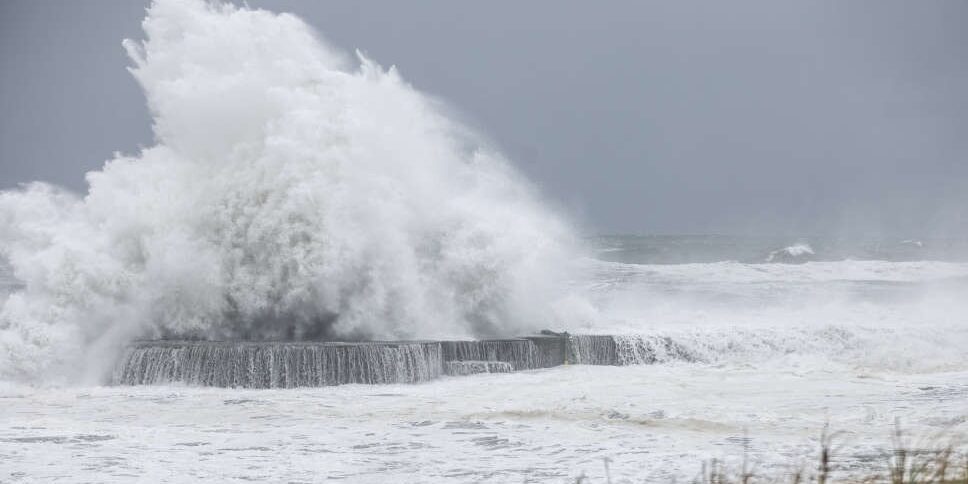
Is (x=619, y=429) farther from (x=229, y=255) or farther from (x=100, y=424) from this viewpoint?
(x=229, y=255)

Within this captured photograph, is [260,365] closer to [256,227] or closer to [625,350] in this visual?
[256,227]

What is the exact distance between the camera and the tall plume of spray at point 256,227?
1488 centimetres

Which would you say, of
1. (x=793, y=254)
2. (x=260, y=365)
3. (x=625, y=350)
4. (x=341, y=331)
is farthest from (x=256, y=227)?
(x=793, y=254)

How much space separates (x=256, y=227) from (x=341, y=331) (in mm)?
2048

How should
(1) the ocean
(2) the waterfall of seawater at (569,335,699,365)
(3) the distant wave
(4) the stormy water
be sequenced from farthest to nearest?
(3) the distant wave
(2) the waterfall of seawater at (569,335,699,365)
(4) the stormy water
(1) the ocean

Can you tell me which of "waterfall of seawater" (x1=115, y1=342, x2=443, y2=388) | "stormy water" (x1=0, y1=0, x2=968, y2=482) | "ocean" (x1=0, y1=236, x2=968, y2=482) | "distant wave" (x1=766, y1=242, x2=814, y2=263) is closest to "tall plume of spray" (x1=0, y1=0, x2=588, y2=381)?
"stormy water" (x1=0, y1=0, x2=968, y2=482)

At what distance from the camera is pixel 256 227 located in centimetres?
1545

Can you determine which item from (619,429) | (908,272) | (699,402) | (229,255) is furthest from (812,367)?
(908,272)

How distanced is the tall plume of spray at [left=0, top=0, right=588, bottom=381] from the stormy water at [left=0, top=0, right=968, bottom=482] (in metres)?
0.04

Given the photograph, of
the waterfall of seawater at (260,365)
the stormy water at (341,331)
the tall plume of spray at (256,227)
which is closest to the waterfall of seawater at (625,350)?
the stormy water at (341,331)

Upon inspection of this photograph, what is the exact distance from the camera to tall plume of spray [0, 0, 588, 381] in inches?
586

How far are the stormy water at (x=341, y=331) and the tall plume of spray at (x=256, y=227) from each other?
0.12 ft

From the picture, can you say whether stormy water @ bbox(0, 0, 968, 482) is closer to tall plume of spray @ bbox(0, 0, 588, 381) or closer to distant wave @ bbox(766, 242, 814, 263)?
tall plume of spray @ bbox(0, 0, 588, 381)

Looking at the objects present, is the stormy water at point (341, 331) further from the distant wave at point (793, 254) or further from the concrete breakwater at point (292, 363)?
the distant wave at point (793, 254)
